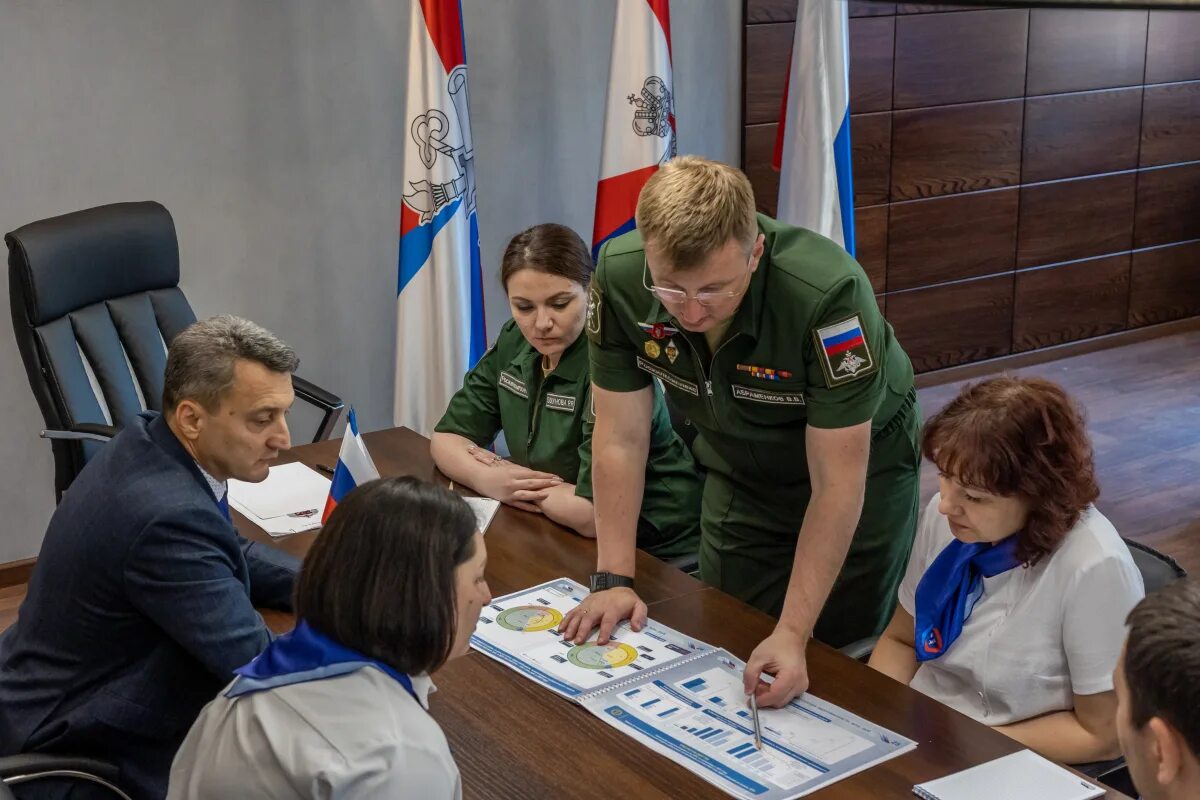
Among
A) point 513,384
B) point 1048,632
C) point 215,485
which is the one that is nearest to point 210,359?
point 215,485

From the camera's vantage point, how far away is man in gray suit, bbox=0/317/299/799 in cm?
164

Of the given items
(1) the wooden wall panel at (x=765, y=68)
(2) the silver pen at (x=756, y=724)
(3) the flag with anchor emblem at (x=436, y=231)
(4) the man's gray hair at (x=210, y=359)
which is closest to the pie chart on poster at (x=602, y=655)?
(2) the silver pen at (x=756, y=724)

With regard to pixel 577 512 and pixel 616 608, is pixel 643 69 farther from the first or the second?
pixel 616 608

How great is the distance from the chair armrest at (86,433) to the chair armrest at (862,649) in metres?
1.80

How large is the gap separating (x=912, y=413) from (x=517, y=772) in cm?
108

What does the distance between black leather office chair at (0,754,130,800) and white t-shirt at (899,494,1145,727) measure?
1.21 metres

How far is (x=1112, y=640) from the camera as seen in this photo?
5.58 ft

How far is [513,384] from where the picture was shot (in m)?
2.75

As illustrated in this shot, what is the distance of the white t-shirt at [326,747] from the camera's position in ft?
3.79

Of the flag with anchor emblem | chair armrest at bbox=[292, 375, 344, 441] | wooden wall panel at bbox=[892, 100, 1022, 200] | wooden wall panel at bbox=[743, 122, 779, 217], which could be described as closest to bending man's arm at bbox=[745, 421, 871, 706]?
chair armrest at bbox=[292, 375, 344, 441]

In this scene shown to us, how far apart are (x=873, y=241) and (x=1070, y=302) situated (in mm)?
1363

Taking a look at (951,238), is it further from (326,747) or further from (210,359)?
(326,747)

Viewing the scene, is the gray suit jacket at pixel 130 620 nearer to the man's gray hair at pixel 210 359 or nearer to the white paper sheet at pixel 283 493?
the man's gray hair at pixel 210 359

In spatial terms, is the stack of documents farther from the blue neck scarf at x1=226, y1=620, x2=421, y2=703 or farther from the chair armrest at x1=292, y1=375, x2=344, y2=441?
the blue neck scarf at x1=226, y1=620, x2=421, y2=703
